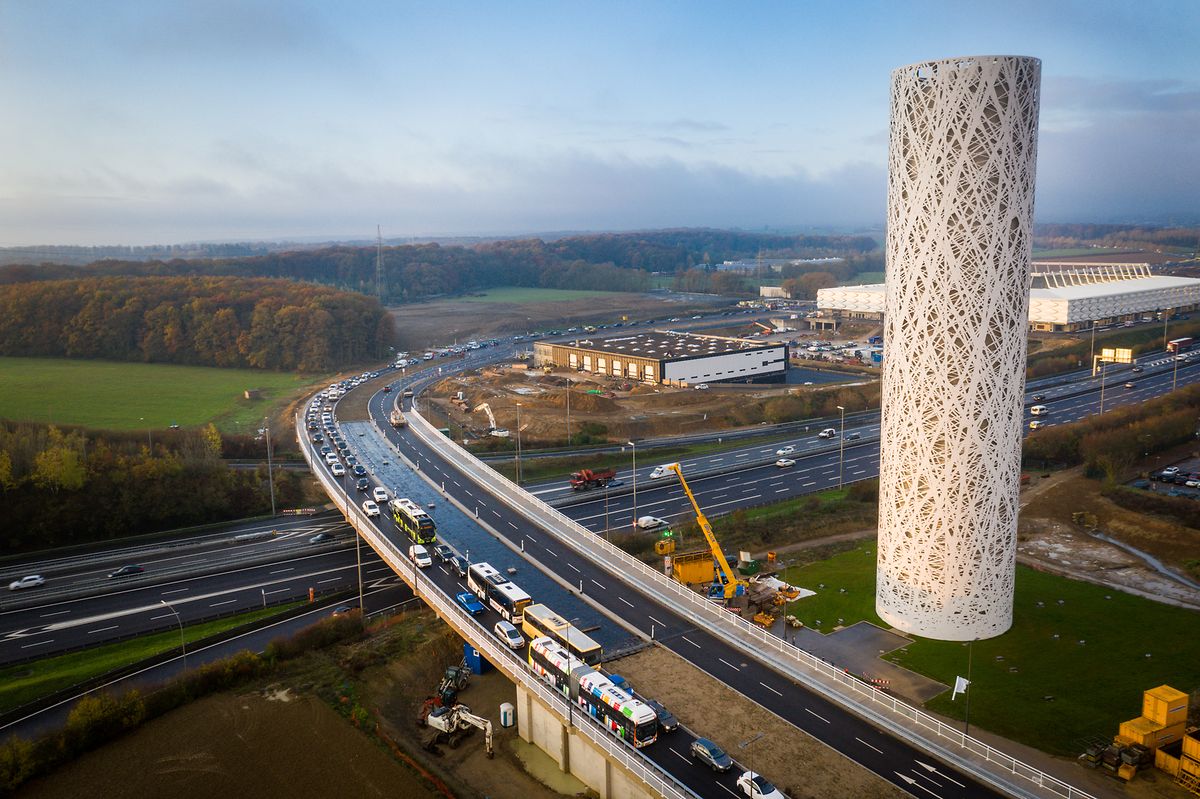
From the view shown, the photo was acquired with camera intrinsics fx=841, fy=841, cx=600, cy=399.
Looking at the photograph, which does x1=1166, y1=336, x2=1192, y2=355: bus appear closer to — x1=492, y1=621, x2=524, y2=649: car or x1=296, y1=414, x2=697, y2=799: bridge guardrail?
x1=296, y1=414, x2=697, y2=799: bridge guardrail

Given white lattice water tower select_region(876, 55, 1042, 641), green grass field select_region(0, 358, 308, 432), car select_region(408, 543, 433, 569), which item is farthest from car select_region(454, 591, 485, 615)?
green grass field select_region(0, 358, 308, 432)

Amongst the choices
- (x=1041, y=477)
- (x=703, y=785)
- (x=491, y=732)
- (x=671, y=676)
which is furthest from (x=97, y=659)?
(x=1041, y=477)

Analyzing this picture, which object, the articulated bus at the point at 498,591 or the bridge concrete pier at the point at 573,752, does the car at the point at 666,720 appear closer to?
the bridge concrete pier at the point at 573,752

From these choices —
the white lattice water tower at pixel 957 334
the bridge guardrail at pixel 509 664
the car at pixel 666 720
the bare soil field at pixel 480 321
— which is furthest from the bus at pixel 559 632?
the bare soil field at pixel 480 321

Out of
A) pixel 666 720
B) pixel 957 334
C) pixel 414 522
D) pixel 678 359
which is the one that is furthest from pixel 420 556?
pixel 678 359

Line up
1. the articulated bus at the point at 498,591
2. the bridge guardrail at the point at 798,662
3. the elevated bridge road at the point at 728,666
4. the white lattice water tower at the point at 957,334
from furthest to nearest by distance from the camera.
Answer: the articulated bus at the point at 498,591 → the white lattice water tower at the point at 957,334 → the elevated bridge road at the point at 728,666 → the bridge guardrail at the point at 798,662

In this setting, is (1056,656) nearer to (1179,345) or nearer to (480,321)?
(1179,345)
